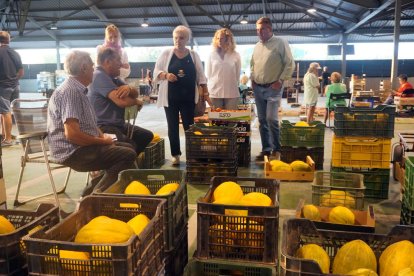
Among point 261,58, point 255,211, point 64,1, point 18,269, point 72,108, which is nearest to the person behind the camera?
point 18,269

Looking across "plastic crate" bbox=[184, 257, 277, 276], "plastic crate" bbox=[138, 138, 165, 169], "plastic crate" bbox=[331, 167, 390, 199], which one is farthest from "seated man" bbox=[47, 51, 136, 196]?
"plastic crate" bbox=[331, 167, 390, 199]

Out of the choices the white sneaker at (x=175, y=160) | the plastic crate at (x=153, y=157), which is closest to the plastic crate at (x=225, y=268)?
the plastic crate at (x=153, y=157)

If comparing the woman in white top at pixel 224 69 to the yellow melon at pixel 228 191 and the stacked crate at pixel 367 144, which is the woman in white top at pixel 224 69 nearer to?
the stacked crate at pixel 367 144

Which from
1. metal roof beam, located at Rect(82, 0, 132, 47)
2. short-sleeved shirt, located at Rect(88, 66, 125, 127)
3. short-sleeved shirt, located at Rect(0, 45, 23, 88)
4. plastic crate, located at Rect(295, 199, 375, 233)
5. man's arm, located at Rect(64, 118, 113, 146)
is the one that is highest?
metal roof beam, located at Rect(82, 0, 132, 47)

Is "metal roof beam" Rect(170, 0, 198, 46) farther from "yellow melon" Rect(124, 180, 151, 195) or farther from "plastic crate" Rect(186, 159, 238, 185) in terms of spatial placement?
"yellow melon" Rect(124, 180, 151, 195)

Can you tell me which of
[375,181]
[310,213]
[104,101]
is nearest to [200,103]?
[104,101]

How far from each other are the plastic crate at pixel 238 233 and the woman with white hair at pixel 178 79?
9.34ft

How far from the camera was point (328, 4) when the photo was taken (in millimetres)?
18297

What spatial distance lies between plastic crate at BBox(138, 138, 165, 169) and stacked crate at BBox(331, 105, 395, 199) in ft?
6.94

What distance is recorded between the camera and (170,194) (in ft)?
6.10

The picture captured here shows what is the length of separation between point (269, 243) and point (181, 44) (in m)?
3.17

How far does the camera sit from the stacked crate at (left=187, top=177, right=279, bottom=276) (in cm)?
185

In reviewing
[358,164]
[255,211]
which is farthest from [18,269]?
[358,164]

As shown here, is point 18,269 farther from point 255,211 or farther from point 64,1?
point 64,1
